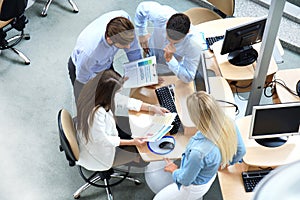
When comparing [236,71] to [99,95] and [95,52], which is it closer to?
[95,52]

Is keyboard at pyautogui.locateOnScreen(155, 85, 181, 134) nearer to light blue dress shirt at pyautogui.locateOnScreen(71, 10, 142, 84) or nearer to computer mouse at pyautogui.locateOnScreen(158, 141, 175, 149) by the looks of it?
computer mouse at pyautogui.locateOnScreen(158, 141, 175, 149)

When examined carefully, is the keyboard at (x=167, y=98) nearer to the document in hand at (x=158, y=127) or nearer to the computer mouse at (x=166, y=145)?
the document in hand at (x=158, y=127)

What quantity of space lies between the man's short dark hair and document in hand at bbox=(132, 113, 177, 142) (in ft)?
1.90

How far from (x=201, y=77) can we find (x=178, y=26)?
0.42 metres

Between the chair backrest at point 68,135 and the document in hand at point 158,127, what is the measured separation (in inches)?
17.6

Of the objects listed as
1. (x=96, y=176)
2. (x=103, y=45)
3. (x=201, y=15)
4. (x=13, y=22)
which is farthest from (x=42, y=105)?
(x=201, y=15)

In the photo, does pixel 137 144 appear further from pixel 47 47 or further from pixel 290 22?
pixel 290 22

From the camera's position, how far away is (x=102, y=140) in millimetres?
2715

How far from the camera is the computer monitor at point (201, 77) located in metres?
2.77

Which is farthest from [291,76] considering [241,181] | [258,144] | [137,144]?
[137,144]

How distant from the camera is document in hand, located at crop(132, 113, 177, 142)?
9.32ft

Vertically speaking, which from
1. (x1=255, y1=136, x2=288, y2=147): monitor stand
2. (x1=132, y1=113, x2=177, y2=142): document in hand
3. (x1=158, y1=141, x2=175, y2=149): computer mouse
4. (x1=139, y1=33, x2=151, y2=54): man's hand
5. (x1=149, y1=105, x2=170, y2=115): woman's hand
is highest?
(x1=139, y1=33, x2=151, y2=54): man's hand

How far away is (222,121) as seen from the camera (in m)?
2.29

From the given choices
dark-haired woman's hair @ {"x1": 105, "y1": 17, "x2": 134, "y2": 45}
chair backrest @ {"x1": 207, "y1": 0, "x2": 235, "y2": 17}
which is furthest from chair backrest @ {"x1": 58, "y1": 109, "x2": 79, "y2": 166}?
chair backrest @ {"x1": 207, "y1": 0, "x2": 235, "y2": 17}
